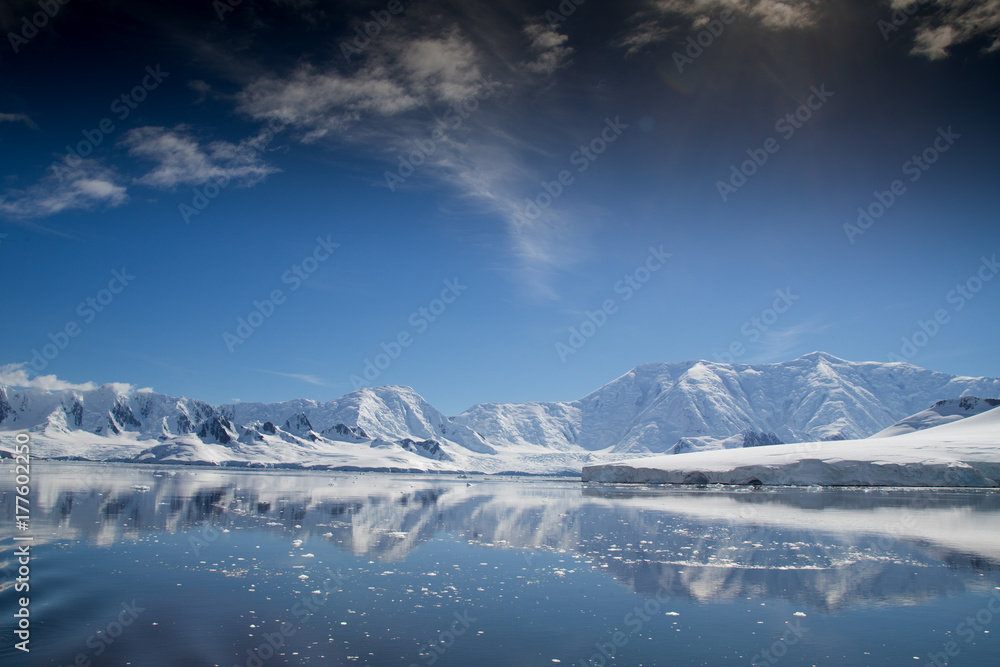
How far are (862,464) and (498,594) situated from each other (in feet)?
220

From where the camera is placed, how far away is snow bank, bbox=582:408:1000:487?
6347 centimetres

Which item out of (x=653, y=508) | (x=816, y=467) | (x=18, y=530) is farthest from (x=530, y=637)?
(x=816, y=467)

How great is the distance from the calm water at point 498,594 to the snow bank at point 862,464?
1710 inches

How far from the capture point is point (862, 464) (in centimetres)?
6738

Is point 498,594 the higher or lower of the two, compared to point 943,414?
lower

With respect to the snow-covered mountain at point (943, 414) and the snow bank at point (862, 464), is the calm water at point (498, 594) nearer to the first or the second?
the snow bank at point (862, 464)

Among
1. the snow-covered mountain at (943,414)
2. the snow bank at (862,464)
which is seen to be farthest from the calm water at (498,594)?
the snow-covered mountain at (943,414)

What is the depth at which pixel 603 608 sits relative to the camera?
45.1ft

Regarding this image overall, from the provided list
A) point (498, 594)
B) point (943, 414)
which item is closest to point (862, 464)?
point (498, 594)

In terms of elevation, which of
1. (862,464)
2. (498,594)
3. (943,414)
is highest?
(943,414)

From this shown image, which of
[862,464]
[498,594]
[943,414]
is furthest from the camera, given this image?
[943,414]

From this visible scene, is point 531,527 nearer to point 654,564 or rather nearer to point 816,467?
point 654,564

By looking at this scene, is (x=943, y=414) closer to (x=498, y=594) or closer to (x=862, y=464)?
(x=862, y=464)

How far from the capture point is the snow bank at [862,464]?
208 feet
